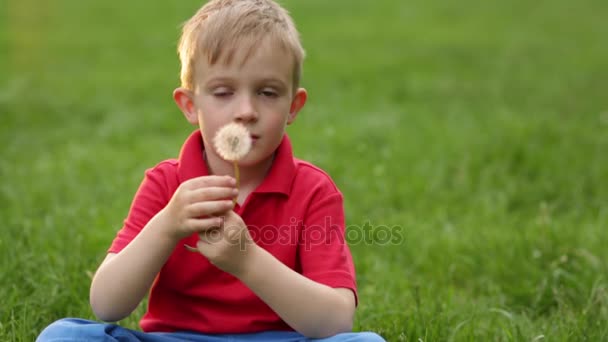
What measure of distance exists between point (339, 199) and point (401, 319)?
73 cm

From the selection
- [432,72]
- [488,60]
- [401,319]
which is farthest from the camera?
[488,60]

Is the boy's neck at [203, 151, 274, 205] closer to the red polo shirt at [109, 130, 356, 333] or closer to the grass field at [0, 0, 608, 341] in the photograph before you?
the red polo shirt at [109, 130, 356, 333]

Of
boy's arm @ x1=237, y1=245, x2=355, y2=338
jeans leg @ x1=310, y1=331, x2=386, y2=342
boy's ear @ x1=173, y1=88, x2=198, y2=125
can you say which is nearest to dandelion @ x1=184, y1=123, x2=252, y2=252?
boy's arm @ x1=237, y1=245, x2=355, y2=338

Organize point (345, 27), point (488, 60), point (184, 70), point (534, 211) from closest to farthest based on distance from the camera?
point (184, 70) → point (534, 211) → point (488, 60) → point (345, 27)

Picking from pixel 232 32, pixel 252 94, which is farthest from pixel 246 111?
pixel 232 32

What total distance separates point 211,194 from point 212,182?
0.12 ft

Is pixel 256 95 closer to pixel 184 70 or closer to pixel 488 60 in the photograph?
pixel 184 70

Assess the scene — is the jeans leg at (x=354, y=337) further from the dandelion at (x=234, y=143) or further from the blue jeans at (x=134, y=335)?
the dandelion at (x=234, y=143)

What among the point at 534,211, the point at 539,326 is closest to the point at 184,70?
the point at 539,326

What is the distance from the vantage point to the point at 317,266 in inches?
89.2

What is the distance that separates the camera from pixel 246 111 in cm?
214

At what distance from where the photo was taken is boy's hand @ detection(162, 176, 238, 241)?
1968mm

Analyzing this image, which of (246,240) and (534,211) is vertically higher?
(246,240)

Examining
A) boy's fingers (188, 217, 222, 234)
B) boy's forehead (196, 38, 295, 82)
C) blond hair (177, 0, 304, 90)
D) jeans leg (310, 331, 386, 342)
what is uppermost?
blond hair (177, 0, 304, 90)
